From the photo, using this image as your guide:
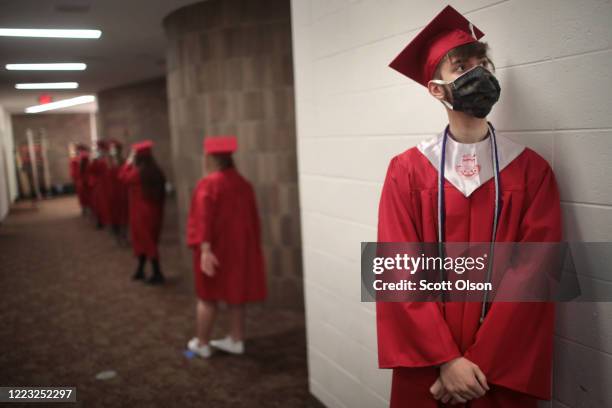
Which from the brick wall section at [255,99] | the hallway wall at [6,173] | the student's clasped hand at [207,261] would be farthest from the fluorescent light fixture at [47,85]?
the brick wall section at [255,99]

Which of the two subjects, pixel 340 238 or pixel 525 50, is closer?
pixel 525 50

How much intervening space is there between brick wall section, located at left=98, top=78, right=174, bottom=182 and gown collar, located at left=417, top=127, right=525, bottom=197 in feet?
30.0

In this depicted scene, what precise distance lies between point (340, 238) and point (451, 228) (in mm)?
1018

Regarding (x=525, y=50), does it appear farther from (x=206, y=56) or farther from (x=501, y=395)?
(x=206, y=56)

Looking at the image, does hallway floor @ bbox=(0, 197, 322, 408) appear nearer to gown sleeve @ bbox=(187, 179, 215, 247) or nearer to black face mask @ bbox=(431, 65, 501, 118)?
gown sleeve @ bbox=(187, 179, 215, 247)

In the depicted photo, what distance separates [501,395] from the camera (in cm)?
141

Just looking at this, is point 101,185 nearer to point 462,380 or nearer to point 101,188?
point 101,188

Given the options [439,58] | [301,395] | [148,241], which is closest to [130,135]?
[148,241]

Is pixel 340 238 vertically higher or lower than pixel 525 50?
lower

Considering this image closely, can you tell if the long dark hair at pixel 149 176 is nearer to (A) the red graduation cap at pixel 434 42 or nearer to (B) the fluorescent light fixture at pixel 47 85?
(B) the fluorescent light fixture at pixel 47 85

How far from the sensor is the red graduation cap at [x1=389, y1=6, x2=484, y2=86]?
4.59 feet

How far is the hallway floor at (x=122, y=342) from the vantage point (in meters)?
2.48

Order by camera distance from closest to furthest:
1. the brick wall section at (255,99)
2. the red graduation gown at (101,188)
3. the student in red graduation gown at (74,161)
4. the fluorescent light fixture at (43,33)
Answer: the fluorescent light fixture at (43,33)
the brick wall section at (255,99)
the red graduation gown at (101,188)
the student in red graduation gown at (74,161)

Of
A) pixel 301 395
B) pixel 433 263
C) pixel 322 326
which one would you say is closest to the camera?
pixel 433 263
